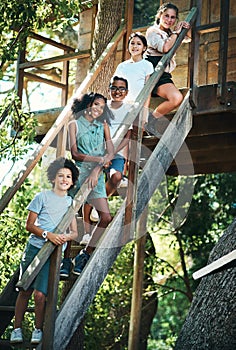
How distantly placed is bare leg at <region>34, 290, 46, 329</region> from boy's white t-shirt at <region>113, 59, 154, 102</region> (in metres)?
2.30

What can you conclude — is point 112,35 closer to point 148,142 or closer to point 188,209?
point 148,142

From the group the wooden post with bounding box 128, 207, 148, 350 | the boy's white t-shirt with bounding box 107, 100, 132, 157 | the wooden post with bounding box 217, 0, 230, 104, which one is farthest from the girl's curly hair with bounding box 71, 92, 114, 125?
the wooden post with bounding box 128, 207, 148, 350

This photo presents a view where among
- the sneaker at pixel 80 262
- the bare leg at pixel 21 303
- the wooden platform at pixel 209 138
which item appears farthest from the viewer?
the wooden platform at pixel 209 138

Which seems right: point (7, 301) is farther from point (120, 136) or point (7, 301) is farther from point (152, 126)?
point (152, 126)

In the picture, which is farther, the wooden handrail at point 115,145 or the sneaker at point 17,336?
the sneaker at point 17,336

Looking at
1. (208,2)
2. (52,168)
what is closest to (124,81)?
(52,168)

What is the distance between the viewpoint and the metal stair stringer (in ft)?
22.2

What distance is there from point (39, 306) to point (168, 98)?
8.73 feet

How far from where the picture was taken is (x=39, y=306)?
6.56 meters

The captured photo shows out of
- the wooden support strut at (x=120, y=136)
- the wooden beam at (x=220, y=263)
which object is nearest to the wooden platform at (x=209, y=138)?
the wooden support strut at (x=120, y=136)

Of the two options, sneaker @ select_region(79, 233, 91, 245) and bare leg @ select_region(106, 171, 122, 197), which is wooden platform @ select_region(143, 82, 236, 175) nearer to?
bare leg @ select_region(106, 171, 122, 197)

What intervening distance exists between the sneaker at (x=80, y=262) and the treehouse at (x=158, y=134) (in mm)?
85

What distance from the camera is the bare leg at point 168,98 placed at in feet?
27.1

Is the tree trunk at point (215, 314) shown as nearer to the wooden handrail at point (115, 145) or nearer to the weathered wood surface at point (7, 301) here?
the wooden handrail at point (115, 145)
